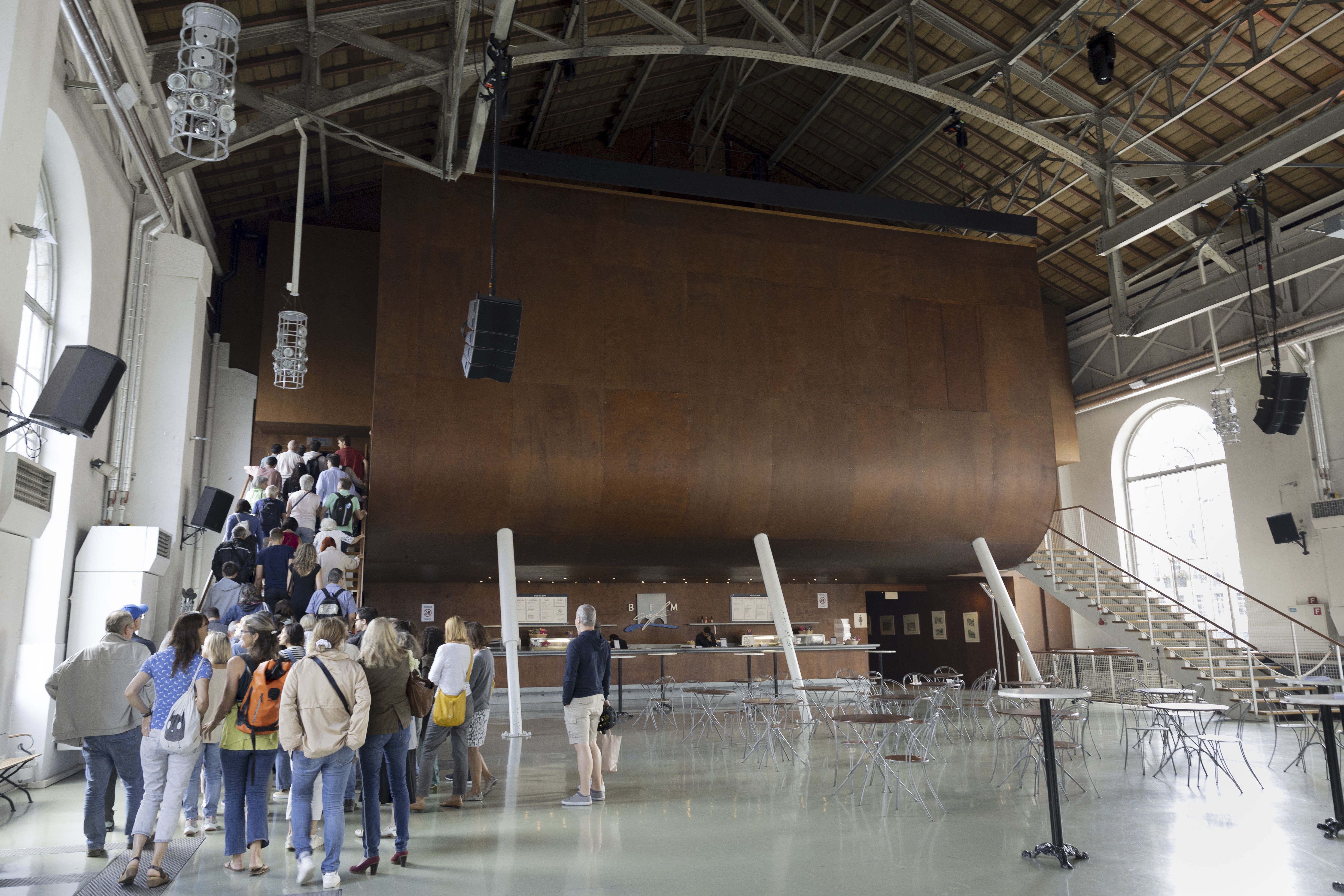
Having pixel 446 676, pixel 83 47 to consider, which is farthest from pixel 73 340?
pixel 446 676

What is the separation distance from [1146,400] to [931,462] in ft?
25.7

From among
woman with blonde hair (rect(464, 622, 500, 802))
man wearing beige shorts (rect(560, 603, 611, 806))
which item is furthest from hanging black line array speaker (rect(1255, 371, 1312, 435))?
woman with blonde hair (rect(464, 622, 500, 802))

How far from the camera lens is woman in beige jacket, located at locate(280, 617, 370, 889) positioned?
4.54 m

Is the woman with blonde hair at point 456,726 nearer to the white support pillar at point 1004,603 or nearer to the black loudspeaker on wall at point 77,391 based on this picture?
the black loudspeaker on wall at point 77,391

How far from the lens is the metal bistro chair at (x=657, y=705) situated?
41.3 ft

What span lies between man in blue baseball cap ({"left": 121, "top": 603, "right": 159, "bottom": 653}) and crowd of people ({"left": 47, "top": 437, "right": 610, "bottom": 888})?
0.03 metres

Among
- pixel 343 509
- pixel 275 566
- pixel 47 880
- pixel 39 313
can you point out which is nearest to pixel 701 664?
pixel 343 509

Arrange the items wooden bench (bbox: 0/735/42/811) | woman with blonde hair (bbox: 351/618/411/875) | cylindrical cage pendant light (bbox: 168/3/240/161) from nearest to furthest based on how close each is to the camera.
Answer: woman with blonde hair (bbox: 351/618/411/875) < cylindrical cage pendant light (bbox: 168/3/240/161) < wooden bench (bbox: 0/735/42/811)

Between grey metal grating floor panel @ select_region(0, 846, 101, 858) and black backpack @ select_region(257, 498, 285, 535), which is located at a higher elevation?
black backpack @ select_region(257, 498, 285, 535)

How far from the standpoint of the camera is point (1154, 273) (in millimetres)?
17844

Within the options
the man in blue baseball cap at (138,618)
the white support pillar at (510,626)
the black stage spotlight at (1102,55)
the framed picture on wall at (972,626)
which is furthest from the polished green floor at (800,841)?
the framed picture on wall at (972,626)

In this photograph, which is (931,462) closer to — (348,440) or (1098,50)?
(1098,50)

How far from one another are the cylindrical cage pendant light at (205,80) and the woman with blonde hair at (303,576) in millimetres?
4077

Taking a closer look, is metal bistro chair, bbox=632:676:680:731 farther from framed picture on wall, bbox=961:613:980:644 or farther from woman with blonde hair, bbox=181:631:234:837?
woman with blonde hair, bbox=181:631:234:837
